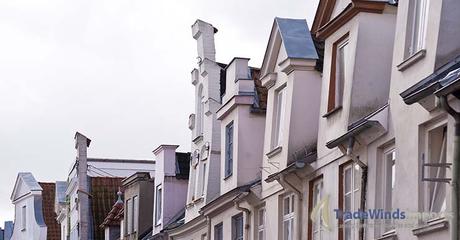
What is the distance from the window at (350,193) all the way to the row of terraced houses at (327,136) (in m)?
0.03

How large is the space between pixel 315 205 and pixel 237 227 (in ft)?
24.6

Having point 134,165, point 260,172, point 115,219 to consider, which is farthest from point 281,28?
point 134,165

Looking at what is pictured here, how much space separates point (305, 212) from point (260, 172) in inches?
218

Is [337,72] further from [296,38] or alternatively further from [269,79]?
[269,79]

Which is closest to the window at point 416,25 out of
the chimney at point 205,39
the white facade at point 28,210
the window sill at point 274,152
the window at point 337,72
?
the window at point 337,72

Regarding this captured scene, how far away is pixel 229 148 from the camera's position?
36.0 metres

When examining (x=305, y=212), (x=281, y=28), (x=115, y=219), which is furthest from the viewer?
(x=115, y=219)

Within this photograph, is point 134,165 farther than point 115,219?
Yes

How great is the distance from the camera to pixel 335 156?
26312 millimetres

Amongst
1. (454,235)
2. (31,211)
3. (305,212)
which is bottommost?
(454,235)

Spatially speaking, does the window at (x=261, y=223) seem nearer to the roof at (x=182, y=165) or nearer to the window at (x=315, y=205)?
the window at (x=315, y=205)

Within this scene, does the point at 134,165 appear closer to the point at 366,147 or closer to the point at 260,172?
the point at 260,172

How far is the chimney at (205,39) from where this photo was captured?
1576 inches

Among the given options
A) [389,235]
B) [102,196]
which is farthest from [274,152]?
[102,196]
